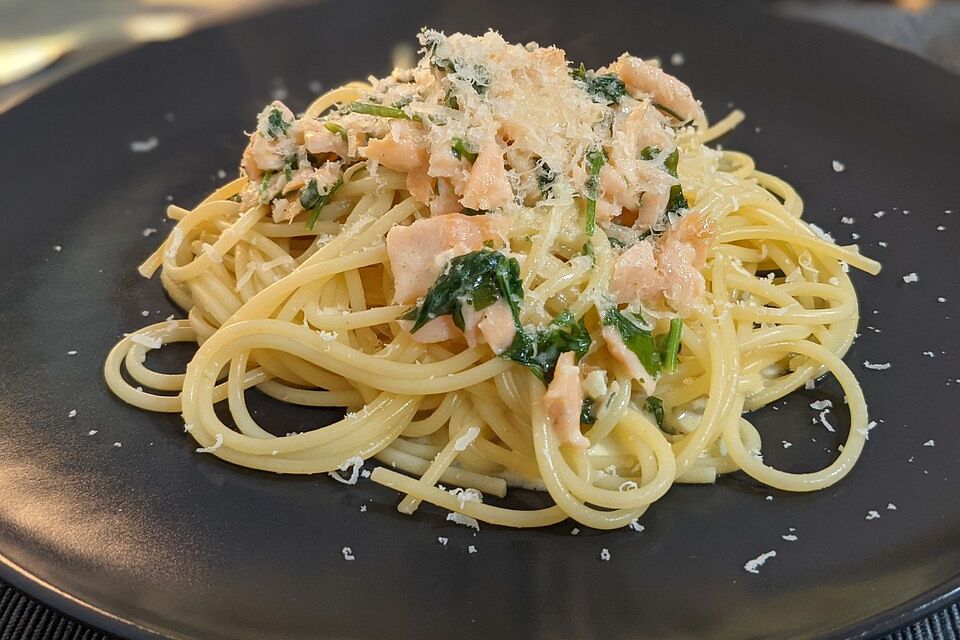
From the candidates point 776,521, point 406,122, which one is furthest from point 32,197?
point 776,521

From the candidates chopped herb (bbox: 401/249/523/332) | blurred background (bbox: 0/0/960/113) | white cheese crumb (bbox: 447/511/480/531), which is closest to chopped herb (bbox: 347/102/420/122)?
chopped herb (bbox: 401/249/523/332)

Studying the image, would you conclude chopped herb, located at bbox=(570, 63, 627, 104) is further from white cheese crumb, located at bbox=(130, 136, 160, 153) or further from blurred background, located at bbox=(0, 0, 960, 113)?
blurred background, located at bbox=(0, 0, 960, 113)

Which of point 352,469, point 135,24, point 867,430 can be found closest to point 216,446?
point 352,469

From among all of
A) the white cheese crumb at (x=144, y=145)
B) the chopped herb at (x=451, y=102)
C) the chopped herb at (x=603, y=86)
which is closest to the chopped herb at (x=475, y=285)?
the chopped herb at (x=451, y=102)

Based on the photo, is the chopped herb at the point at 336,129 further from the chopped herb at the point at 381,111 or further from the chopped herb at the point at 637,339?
the chopped herb at the point at 637,339

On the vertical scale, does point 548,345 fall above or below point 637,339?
below

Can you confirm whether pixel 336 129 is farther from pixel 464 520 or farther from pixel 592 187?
pixel 464 520

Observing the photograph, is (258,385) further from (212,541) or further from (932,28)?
(932,28)
